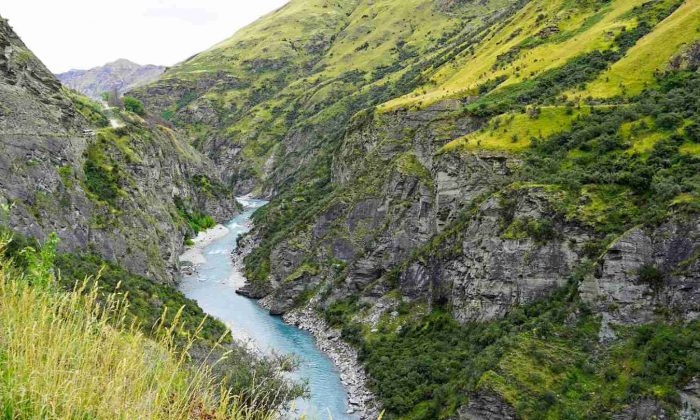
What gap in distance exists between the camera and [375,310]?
6850 centimetres

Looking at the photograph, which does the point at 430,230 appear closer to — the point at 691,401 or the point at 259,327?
the point at 259,327

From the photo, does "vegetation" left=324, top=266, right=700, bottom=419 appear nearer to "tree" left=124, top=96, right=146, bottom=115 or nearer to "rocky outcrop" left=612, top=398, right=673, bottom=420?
"rocky outcrop" left=612, top=398, right=673, bottom=420

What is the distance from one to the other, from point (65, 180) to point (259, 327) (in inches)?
1277

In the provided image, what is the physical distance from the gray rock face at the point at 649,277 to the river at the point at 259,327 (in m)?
23.5

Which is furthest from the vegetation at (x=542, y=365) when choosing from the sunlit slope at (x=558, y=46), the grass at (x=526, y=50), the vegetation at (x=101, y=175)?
the vegetation at (x=101, y=175)

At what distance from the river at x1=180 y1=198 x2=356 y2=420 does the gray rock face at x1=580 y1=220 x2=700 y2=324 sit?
2354 cm

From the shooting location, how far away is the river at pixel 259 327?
5269cm

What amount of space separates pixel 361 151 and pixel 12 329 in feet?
314

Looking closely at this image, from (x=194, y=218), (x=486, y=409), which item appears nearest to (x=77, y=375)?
(x=486, y=409)

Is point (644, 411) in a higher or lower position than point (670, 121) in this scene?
lower

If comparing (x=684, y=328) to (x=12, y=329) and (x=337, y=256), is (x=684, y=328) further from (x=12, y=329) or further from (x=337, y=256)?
(x=337, y=256)

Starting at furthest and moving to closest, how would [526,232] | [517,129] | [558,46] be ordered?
[558,46]
[517,129]
[526,232]

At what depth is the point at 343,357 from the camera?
62.5 metres

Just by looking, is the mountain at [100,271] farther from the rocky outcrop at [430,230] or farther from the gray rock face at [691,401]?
the gray rock face at [691,401]
